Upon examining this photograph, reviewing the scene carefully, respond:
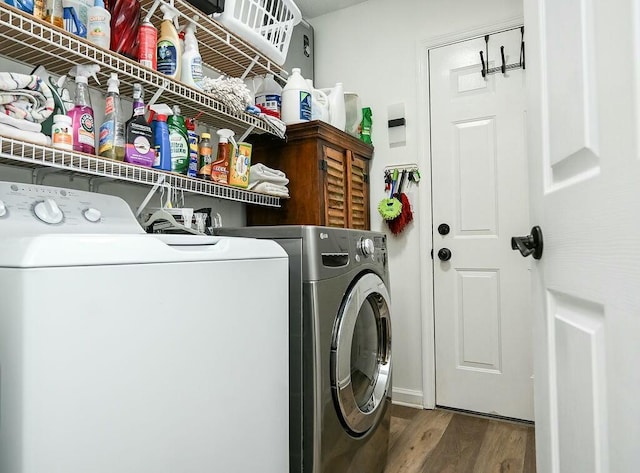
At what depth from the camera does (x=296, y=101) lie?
86.8 inches

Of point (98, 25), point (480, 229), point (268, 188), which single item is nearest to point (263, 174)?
point (268, 188)

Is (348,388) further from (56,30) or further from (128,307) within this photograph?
(56,30)

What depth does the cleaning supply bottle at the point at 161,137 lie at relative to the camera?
4.98 feet

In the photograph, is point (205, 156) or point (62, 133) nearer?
point (62, 133)

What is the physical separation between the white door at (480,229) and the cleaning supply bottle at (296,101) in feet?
2.87

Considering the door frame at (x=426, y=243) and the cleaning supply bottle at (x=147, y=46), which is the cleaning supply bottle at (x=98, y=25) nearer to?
the cleaning supply bottle at (x=147, y=46)

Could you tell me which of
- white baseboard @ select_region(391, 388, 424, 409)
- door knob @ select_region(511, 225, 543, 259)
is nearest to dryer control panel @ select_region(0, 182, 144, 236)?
door knob @ select_region(511, 225, 543, 259)

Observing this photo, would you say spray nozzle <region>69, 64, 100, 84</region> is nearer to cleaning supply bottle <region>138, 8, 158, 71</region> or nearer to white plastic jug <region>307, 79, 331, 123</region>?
cleaning supply bottle <region>138, 8, 158, 71</region>

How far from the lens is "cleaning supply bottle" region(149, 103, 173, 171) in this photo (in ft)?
4.98

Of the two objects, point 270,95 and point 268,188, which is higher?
point 270,95

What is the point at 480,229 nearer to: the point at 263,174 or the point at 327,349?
the point at 263,174

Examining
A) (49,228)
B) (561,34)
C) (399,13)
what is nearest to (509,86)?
(399,13)

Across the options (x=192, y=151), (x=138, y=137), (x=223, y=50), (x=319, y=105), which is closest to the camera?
(x=138, y=137)

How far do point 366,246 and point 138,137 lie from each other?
3.00 ft
